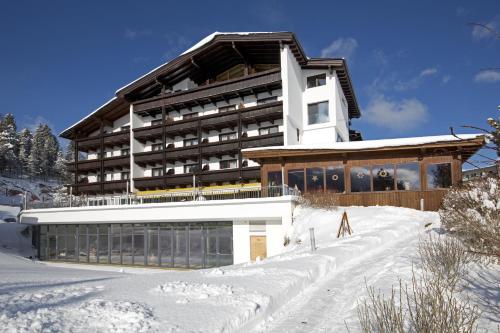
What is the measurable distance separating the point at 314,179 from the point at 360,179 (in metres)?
2.69

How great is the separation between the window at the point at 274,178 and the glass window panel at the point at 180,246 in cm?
649

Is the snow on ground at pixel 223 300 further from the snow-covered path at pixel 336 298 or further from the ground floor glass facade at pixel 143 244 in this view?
the ground floor glass facade at pixel 143 244

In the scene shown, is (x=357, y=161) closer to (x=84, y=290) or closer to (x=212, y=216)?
(x=212, y=216)

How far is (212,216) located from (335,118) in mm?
12778

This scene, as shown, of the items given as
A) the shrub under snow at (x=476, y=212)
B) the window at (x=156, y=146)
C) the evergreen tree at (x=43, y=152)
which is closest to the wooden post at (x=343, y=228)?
the shrub under snow at (x=476, y=212)

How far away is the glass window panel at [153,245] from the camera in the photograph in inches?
1028

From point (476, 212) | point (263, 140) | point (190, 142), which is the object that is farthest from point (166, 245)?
point (476, 212)

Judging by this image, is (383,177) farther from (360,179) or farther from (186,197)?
(186,197)

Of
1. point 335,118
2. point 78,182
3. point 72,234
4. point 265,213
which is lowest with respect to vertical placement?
point 72,234

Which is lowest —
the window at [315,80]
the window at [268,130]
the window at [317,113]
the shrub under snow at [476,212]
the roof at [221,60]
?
the shrub under snow at [476,212]

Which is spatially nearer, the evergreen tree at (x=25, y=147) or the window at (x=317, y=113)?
the window at (x=317, y=113)

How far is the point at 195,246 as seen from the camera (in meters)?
24.6

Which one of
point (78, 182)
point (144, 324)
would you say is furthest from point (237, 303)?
point (78, 182)

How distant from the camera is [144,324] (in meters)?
4.79
